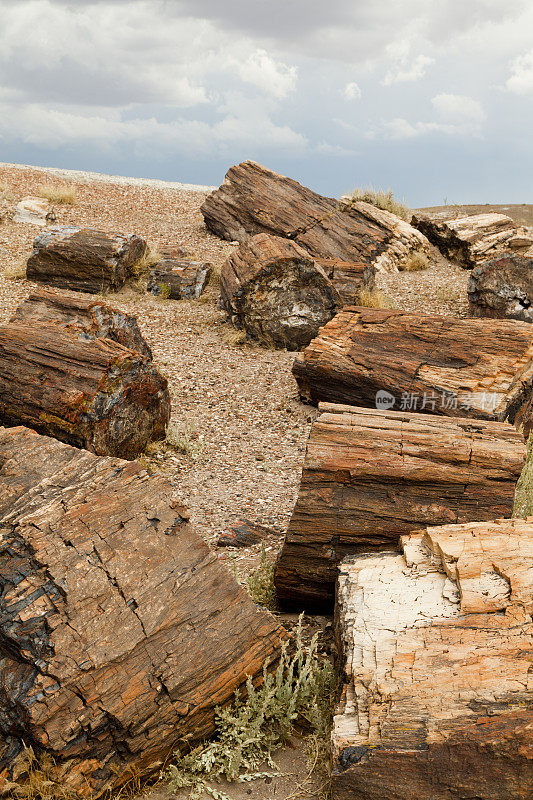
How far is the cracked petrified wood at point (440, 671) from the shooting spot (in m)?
2.53

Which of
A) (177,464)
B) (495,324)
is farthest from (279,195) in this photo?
(177,464)

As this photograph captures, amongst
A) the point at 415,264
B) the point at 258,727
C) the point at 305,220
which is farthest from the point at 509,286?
the point at 258,727

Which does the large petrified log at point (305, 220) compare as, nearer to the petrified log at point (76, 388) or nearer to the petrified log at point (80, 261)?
the petrified log at point (80, 261)

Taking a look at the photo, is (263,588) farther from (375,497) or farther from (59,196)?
(59,196)

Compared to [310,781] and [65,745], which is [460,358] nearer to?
[310,781]

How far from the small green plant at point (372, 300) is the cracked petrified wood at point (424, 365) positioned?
2.85m

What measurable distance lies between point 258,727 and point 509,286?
9.26m

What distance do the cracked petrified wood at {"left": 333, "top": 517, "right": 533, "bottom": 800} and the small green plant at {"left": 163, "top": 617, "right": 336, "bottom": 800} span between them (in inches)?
15.2

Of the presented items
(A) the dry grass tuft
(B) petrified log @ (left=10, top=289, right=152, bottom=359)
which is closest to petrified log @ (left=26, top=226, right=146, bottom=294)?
(B) petrified log @ (left=10, top=289, right=152, bottom=359)

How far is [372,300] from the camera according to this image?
36.2 ft

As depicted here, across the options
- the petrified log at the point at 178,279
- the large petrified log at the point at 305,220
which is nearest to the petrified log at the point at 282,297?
the petrified log at the point at 178,279

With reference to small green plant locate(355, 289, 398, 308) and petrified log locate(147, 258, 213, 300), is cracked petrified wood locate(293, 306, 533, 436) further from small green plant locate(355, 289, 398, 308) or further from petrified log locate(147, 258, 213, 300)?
petrified log locate(147, 258, 213, 300)

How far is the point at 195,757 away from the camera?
3.03m

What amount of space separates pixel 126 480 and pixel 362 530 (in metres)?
1.52
